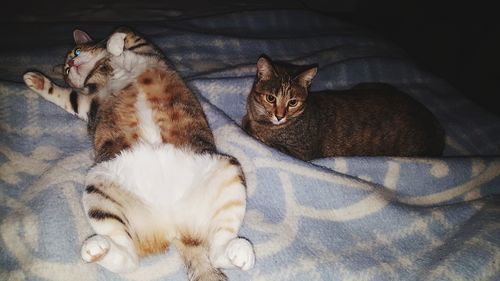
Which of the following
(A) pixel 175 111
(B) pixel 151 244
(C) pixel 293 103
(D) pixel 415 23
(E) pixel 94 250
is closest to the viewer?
(E) pixel 94 250

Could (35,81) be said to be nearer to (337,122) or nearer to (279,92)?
(279,92)

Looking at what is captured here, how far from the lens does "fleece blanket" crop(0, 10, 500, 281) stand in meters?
0.90

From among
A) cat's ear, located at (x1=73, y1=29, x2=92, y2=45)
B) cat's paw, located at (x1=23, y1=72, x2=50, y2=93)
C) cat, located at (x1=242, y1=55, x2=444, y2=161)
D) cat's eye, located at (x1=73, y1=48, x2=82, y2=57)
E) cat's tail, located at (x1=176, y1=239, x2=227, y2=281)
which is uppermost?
cat's ear, located at (x1=73, y1=29, x2=92, y2=45)

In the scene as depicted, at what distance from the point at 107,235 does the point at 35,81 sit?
71 cm

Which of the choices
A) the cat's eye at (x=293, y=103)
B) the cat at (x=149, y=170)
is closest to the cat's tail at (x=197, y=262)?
the cat at (x=149, y=170)

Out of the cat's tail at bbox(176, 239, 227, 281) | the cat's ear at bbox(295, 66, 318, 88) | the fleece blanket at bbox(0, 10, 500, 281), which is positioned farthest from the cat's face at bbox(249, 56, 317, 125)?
the cat's tail at bbox(176, 239, 227, 281)

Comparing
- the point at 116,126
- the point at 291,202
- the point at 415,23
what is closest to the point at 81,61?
the point at 116,126

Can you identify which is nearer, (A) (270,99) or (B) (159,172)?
(B) (159,172)

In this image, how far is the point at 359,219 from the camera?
105 cm

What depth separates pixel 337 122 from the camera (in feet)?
4.88

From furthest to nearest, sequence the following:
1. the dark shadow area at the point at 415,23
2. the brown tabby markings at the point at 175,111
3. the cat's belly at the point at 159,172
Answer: the dark shadow area at the point at 415,23 < the brown tabby markings at the point at 175,111 < the cat's belly at the point at 159,172

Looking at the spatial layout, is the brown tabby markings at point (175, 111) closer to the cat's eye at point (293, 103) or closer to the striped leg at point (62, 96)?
the striped leg at point (62, 96)

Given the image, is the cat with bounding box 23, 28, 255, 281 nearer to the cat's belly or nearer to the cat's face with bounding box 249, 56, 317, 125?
the cat's belly

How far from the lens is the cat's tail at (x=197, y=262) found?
89 centimetres
